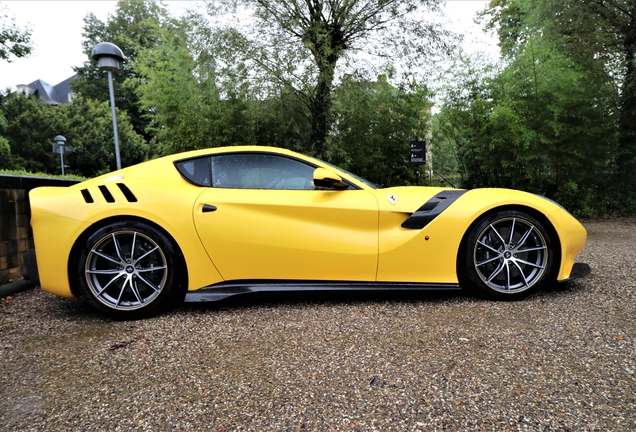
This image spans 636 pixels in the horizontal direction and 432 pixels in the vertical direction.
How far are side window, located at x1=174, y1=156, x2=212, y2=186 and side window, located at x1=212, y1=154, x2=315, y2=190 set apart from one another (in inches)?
1.5

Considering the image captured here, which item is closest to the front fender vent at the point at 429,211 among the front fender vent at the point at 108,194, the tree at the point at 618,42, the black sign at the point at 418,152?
the front fender vent at the point at 108,194

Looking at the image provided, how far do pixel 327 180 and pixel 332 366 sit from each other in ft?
3.65

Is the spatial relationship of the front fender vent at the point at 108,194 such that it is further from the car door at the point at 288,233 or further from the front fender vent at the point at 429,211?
the front fender vent at the point at 429,211

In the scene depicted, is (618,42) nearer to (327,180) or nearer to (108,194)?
(327,180)

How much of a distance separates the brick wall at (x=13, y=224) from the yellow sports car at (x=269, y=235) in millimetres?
885

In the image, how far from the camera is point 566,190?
718 cm

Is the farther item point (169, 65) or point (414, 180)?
point (414, 180)

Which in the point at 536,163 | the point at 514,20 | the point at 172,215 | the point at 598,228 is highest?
the point at 514,20

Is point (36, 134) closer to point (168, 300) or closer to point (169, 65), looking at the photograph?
point (169, 65)

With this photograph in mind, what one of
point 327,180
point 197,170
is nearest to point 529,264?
point 327,180

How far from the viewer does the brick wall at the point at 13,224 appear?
2.79 metres

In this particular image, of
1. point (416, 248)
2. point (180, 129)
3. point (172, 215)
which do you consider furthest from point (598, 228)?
point (180, 129)

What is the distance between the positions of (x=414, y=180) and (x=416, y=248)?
5644 millimetres

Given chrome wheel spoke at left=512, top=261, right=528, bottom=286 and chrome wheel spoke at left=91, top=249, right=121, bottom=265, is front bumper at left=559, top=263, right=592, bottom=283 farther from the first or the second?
chrome wheel spoke at left=91, top=249, right=121, bottom=265
